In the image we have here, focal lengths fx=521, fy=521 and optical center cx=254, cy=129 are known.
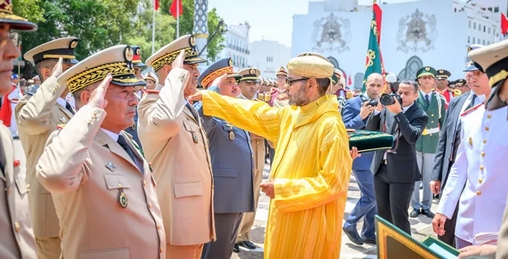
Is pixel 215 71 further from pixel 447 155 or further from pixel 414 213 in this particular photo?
pixel 414 213

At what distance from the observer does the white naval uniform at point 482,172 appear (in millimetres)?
3137

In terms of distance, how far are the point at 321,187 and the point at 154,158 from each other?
1154 mm

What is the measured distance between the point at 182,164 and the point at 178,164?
1.1 inches

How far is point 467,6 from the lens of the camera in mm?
64125

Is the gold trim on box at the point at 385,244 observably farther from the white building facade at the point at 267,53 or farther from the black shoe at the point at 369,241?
the white building facade at the point at 267,53

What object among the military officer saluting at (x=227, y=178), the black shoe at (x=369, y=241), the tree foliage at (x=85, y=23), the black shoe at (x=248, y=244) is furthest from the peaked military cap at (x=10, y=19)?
the tree foliage at (x=85, y=23)

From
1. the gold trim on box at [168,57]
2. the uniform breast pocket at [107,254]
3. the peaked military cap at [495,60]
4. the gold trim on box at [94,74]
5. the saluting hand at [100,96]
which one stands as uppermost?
the gold trim on box at [168,57]

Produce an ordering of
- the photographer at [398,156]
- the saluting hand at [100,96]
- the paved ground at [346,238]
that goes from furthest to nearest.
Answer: the paved ground at [346,238] < the photographer at [398,156] < the saluting hand at [100,96]

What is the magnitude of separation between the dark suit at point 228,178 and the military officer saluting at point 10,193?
241 centimetres

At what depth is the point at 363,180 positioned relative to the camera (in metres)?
6.85

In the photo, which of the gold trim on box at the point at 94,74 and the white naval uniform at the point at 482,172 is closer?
the gold trim on box at the point at 94,74

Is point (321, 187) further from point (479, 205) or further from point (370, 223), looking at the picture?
point (370, 223)

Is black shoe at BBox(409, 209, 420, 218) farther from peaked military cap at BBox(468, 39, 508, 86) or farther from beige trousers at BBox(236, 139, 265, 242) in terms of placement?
peaked military cap at BBox(468, 39, 508, 86)

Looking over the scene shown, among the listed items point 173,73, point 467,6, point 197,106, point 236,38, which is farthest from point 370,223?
point 236,38
